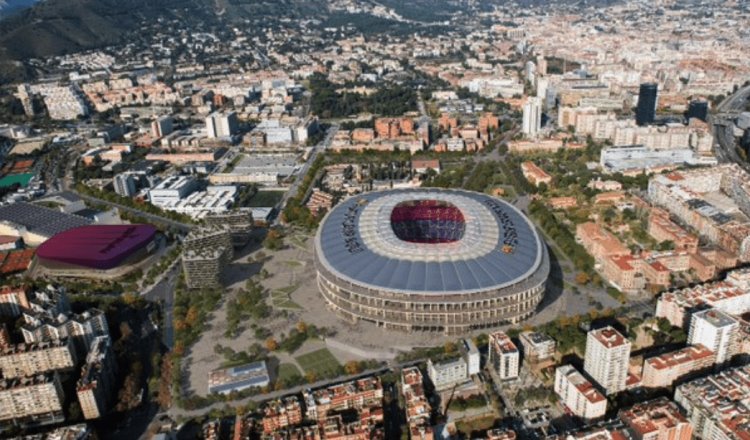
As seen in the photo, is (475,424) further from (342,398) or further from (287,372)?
(287,372)

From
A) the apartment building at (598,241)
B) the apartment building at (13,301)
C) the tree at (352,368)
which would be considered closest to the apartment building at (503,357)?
the tree at (352,368)

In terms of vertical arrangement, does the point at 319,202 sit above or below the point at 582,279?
above

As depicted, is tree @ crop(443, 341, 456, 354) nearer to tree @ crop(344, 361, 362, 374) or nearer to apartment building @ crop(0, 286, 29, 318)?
tree @ crop(344, 361, 362, 374)

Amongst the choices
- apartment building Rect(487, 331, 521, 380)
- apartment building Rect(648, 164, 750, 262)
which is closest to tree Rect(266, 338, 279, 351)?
apartment building Rect(487, 331, 521, 380)

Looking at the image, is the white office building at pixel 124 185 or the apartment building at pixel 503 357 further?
the white office building at pixel 124 185

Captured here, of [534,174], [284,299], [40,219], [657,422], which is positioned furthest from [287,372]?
[534,174]

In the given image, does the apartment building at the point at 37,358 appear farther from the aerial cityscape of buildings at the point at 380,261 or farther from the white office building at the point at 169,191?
the white office building at the point at 169,191
